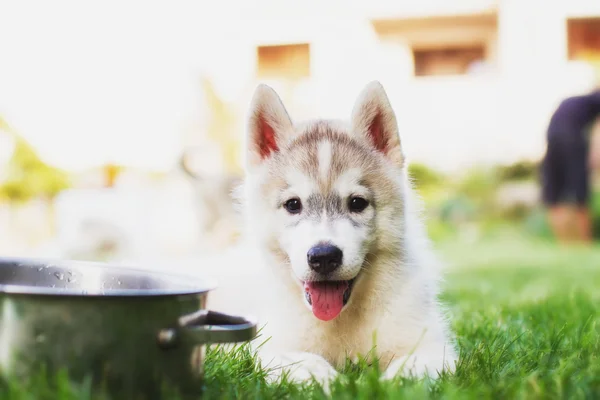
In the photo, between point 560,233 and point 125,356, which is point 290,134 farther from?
point 560,233

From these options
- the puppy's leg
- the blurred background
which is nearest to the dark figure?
the blurred background

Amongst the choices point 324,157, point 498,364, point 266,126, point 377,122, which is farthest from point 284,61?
point 498,364

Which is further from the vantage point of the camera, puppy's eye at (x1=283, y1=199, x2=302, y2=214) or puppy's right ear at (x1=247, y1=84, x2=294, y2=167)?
puppy's right ear at (x1=247, y1=84, x2=294, y2=167)

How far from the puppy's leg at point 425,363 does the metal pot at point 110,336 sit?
495 millimetres

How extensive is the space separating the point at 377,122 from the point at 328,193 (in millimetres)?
352

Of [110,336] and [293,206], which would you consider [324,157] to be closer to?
[293,206]

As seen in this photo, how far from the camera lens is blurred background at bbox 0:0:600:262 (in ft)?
35.6

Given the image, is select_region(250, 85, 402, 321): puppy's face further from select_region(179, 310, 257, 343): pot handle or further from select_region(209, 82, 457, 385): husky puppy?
select_region(179, 310, 257, 343): pot handle

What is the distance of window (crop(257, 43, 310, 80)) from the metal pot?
472 inches

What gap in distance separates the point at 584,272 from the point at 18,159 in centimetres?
949

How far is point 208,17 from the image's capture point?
1291 cm

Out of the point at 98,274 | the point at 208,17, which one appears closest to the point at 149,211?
the point at 208,17

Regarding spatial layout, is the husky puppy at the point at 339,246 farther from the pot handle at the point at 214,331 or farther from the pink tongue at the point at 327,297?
the pot handle at the point at 214,331

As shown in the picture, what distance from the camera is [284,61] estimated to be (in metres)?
13.6
